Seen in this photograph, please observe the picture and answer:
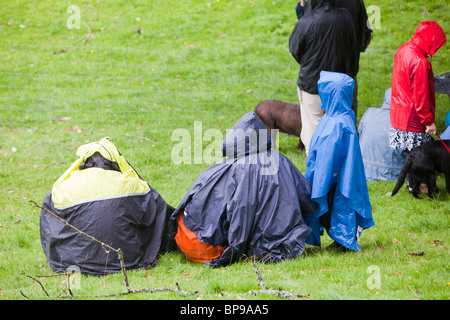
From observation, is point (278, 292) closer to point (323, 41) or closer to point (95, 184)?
point (95, 184)

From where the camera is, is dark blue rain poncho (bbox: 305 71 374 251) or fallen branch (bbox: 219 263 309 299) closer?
fallen branch (bbox: 219 263 309 299)

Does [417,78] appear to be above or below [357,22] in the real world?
below

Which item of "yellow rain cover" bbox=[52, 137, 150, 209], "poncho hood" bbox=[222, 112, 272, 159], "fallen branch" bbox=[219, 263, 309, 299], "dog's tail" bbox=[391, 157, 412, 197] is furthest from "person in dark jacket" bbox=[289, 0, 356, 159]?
"fallen branch" bbox=[219, 263, 309, 299]

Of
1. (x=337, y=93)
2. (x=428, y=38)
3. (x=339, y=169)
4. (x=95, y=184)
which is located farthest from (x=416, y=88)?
(x=95, y=184)

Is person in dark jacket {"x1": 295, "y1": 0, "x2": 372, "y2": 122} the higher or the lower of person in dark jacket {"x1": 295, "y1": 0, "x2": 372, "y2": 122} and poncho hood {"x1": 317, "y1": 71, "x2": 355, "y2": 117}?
the higher

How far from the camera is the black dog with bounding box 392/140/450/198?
21.8 ft

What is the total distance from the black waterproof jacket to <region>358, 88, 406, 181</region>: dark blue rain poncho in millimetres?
1002

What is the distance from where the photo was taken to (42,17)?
13.8m

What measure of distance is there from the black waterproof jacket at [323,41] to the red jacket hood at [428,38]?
111 centimetres

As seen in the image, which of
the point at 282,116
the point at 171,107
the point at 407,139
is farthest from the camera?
the point at 171,107

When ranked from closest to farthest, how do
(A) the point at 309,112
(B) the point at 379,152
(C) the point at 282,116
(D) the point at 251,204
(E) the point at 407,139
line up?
(D) the point at 251,204
(E) the point at 407,139
(A) the point at 309,112
(B) the point at 379,152
(C) the point at 282,116

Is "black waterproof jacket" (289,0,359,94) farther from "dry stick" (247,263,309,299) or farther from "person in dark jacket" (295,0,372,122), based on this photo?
"dry stick" (247,263,309,299)

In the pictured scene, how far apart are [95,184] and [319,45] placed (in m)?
4.01

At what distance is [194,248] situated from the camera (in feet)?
16.7
